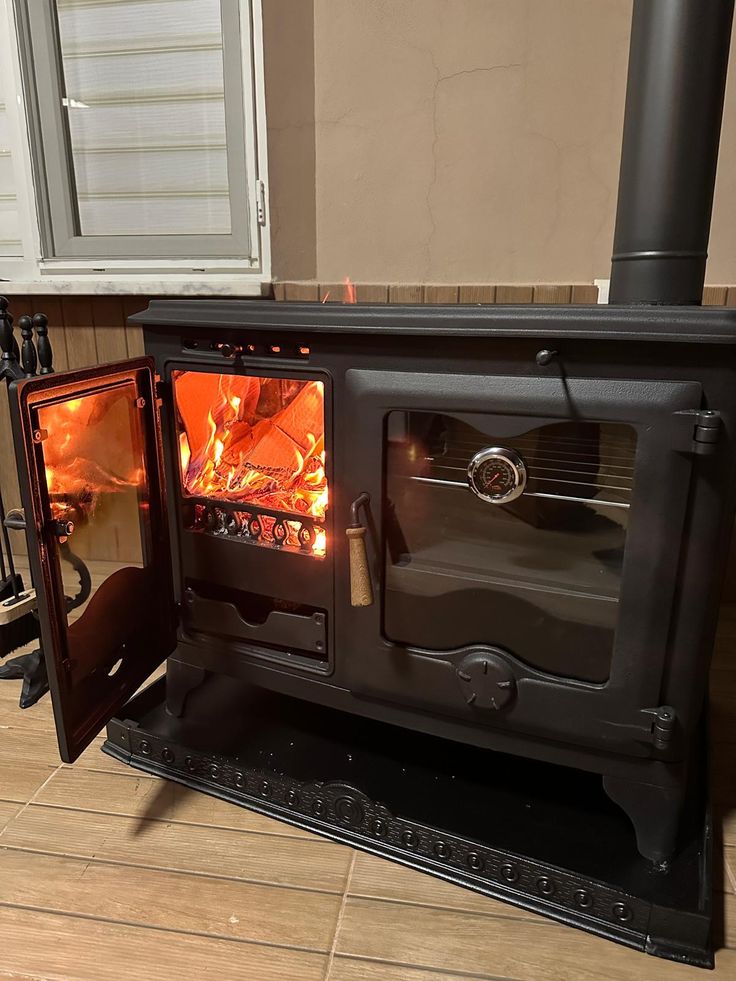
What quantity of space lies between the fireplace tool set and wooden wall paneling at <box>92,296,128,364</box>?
0.68 m

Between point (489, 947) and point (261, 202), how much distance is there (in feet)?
5.53

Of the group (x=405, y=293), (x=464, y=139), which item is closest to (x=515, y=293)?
(x=405, y=293)

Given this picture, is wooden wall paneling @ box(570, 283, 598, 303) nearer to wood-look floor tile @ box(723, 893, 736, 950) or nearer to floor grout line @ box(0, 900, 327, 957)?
wood-look floor tile @ box(723, 893, 736, 950)

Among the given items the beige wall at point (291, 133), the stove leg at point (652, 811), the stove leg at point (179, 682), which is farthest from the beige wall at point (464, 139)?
the stove leg at point (652, 811)

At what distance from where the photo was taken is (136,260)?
198 centimetres

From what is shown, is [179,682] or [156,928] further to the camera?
[179,682]

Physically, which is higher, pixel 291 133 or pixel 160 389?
pixel 291 133

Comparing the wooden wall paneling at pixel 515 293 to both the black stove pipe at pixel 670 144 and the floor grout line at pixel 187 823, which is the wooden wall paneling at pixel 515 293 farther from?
the floor grout line at pixel 187 823

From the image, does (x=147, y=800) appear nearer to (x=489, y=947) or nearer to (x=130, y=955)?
(x=130, y=955)

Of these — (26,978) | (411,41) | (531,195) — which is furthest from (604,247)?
(26,978)

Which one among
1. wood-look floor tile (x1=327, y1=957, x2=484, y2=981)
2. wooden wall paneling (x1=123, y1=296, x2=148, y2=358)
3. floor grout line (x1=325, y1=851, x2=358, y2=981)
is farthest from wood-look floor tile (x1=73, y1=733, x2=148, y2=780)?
wooden wall paneling (x1=123, y1=296, x2=148, y2=358)

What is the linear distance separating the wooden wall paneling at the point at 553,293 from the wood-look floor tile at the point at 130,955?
1.46 metres

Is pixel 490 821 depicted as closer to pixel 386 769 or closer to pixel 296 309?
pixel 386 769

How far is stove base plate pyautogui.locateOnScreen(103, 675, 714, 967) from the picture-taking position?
996mm
